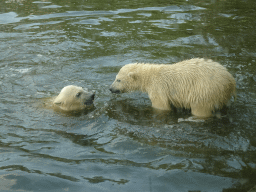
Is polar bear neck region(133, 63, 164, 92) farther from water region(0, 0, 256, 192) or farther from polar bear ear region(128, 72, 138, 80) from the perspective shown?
water region(0, 0, 256, 192)

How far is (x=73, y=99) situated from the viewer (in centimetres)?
659

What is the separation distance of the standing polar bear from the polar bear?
610 mm

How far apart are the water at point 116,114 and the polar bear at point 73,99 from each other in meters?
0.31

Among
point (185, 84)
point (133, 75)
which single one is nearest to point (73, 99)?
point (133, 75)

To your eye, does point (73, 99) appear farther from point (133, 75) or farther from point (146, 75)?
point (146, 75)

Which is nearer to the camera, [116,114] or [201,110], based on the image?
[201,110]

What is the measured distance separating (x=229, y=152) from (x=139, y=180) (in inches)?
61.5

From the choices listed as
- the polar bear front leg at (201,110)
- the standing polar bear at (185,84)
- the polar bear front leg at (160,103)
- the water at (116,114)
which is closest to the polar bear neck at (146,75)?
the standing polar bear at (185,84)

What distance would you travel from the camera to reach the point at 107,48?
9.49 metres

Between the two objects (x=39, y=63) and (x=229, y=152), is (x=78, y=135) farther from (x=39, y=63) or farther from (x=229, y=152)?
(x=39, y=63)


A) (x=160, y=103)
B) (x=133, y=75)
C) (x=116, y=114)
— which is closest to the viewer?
(x=160, y=103)

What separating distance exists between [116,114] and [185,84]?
1628mm

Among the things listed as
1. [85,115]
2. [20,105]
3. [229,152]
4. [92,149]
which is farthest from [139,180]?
[20,105]

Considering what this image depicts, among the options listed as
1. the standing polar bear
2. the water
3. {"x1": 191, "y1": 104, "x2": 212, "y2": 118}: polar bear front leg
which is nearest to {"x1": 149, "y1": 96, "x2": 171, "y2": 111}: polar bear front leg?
the standing polar bear
